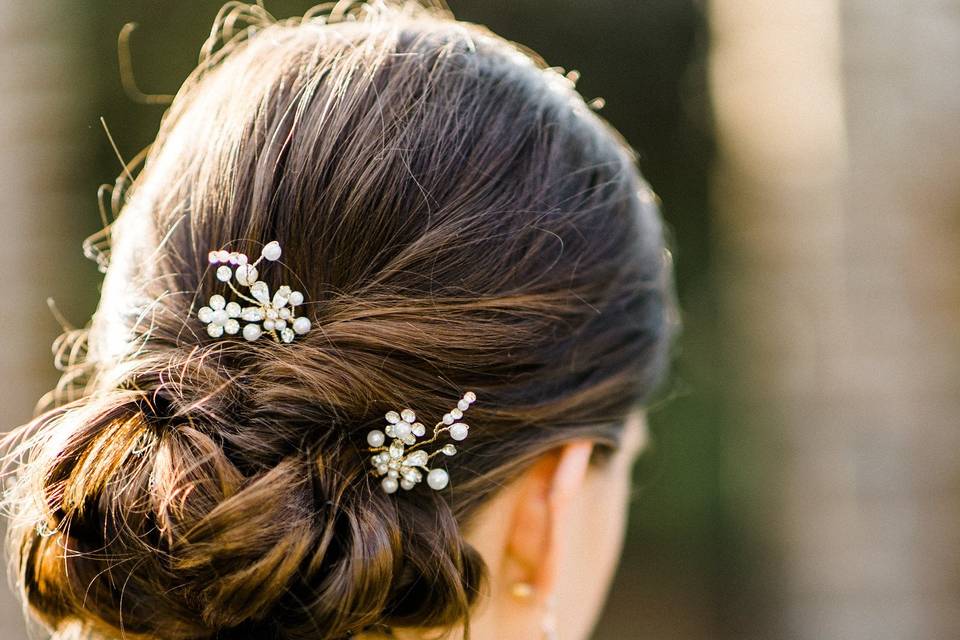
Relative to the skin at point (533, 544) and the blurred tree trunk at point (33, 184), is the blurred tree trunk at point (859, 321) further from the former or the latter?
the blurred tree trunk at point (33, 184)

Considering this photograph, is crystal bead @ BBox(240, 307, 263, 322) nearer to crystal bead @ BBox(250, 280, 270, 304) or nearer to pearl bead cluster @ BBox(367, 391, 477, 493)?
crystal bead @ BBox(250, 280, 270, 304)

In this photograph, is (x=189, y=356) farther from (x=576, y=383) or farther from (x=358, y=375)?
(x=576, y=383)

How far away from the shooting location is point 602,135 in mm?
1029

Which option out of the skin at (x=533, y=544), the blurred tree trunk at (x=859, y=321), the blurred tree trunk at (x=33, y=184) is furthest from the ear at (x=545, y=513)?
the blurred tree trunk at (x=33, y=184)

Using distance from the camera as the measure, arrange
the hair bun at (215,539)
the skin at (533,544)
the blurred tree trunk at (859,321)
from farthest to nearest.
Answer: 1. the blurred tree trunk at (859,321)
2. the skin at (533,544)
3. the hair bun at (215,539)

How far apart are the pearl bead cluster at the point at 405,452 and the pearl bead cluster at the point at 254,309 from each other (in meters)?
0.12

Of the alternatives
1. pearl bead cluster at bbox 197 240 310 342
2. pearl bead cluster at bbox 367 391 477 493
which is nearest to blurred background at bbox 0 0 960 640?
pearl bead cluster at bbox 197 240 310 342

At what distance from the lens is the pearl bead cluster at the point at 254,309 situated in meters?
0.78

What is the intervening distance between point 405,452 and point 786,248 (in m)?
2.67

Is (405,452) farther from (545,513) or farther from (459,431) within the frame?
(545,513)

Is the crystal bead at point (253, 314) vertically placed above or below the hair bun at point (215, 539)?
above

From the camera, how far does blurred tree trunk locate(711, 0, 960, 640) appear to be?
2.93 meters

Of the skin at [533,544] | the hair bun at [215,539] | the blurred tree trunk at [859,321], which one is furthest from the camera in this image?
the blurred tree trunk at [859,321]

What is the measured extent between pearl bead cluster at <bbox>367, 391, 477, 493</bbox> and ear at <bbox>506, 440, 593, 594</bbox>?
0.46 feet
